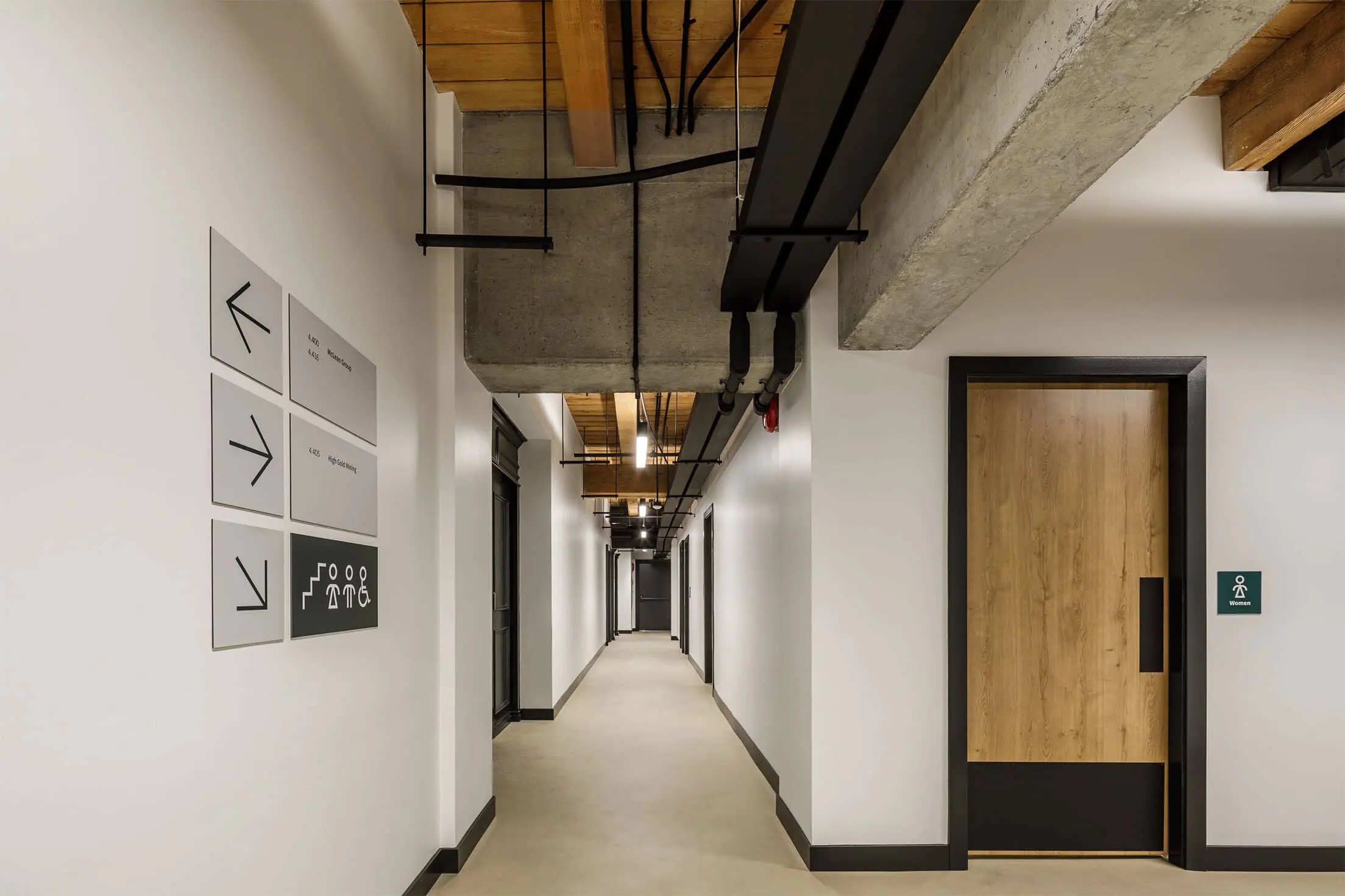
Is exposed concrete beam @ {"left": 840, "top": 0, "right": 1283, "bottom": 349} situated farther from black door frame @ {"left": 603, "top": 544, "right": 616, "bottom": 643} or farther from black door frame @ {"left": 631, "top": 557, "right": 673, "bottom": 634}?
black door frame @ {"left": 631, "top": 557, "right": 673, "bottom": 634}

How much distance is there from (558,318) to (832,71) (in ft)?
7.56

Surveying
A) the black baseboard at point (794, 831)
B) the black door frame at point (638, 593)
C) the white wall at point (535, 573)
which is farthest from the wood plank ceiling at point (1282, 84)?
the black door frame at point (638, 593)

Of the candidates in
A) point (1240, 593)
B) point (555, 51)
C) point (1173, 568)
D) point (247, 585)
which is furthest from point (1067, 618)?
point (247, 585)

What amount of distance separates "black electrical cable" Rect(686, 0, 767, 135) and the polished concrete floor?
3.42 meters

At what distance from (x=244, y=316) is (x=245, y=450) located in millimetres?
312

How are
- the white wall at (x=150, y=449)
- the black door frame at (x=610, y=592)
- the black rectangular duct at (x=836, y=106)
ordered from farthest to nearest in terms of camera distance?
1. the black door frame at (x=610, y=592)
2. the black rectangular duct at (x=836, y=106)
3. the white wall at (x=150, y=449)

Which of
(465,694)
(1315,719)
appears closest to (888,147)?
(465,694)

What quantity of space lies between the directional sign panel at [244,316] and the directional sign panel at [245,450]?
0.22 feet

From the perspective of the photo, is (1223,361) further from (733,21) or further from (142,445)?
(142,445)

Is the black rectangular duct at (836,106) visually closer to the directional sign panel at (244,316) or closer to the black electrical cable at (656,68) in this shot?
the black electrical cable at (656,68)

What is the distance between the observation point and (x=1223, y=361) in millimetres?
4148

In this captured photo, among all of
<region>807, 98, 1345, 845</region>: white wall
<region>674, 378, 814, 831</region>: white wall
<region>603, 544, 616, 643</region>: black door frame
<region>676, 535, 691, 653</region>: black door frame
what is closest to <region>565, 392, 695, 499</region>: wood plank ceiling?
<region>674, 378, 814, 831</region>: white wall

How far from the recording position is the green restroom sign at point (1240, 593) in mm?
4055

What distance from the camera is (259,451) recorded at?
2.17 metres
